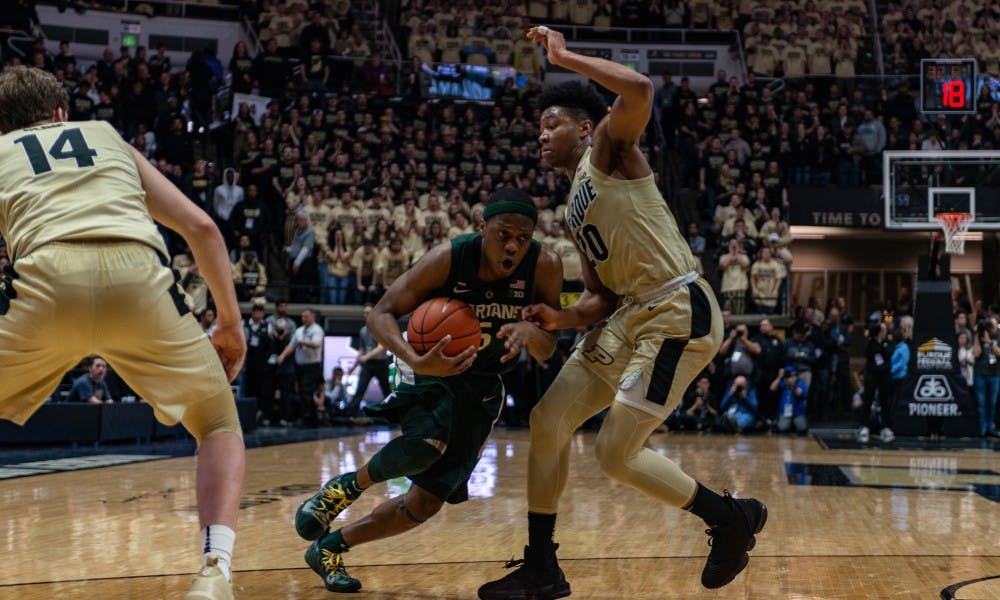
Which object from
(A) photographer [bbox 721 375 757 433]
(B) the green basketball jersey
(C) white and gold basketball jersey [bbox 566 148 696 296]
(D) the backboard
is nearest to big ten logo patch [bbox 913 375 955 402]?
(A) photographer [bbox 721 375 757 433]

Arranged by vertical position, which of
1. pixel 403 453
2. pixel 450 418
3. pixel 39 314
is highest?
pixel 39 314

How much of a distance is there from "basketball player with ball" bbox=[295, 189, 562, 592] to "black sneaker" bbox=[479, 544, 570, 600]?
1.51ft

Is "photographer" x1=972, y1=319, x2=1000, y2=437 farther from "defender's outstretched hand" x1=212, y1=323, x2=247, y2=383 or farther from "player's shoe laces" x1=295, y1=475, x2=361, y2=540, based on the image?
"defender's outstretched hand" x1=212, y1=323, x2=247, y2=383

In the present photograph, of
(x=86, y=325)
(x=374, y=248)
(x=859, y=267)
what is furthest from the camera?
(x=859, y=267)

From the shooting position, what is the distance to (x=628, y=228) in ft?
14.1

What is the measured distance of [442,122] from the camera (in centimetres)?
1973

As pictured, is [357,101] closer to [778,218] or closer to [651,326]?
[778,218]

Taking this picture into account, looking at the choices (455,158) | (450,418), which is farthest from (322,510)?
(455,158)

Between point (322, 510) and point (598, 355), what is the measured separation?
1289 mm

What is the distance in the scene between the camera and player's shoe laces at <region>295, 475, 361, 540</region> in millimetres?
4426

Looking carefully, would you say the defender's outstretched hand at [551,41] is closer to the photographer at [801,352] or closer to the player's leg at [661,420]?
the player's leg at [661,420]

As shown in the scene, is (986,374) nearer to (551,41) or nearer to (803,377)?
(803,377)

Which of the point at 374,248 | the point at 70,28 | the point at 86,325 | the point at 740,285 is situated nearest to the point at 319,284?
the point at 374,248

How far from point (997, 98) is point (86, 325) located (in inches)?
817
